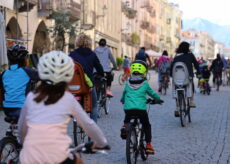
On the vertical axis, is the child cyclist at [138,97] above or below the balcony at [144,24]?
below

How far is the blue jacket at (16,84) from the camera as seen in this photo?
218 inches

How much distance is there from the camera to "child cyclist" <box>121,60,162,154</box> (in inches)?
264

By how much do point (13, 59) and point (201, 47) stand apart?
17443 cm

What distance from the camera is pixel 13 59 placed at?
18.6 feet

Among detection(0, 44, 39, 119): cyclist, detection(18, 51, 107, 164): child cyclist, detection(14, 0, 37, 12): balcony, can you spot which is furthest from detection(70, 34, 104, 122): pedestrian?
detection(14, 0, 37, 12): balcony

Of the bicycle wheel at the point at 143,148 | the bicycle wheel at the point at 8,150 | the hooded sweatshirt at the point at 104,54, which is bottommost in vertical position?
the bicycle wheel at the point at 143,148

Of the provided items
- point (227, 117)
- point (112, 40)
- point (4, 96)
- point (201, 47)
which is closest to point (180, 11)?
point (201, 47)

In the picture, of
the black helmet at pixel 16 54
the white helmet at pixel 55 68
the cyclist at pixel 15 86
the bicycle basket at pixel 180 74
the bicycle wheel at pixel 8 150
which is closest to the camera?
the white helmet at pixel 55 68

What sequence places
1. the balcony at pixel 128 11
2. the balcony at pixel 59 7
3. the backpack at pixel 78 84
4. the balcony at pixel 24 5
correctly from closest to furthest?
1. the backpack at pixel 78 84
2. the balcony at pixel 24 5
3. the balcony at pixel 59 7
4. the balcony at pixel 128 11

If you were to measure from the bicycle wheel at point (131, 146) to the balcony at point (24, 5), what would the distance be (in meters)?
20.4

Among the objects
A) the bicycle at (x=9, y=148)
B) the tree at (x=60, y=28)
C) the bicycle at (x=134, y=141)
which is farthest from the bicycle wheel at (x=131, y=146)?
the tree at (x=60, y=28)

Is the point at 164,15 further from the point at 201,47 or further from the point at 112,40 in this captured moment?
the point at 201,47

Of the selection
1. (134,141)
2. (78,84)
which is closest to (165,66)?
(78,84)

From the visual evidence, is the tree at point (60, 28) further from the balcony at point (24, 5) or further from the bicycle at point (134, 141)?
the bicycle at point (134, 141)
